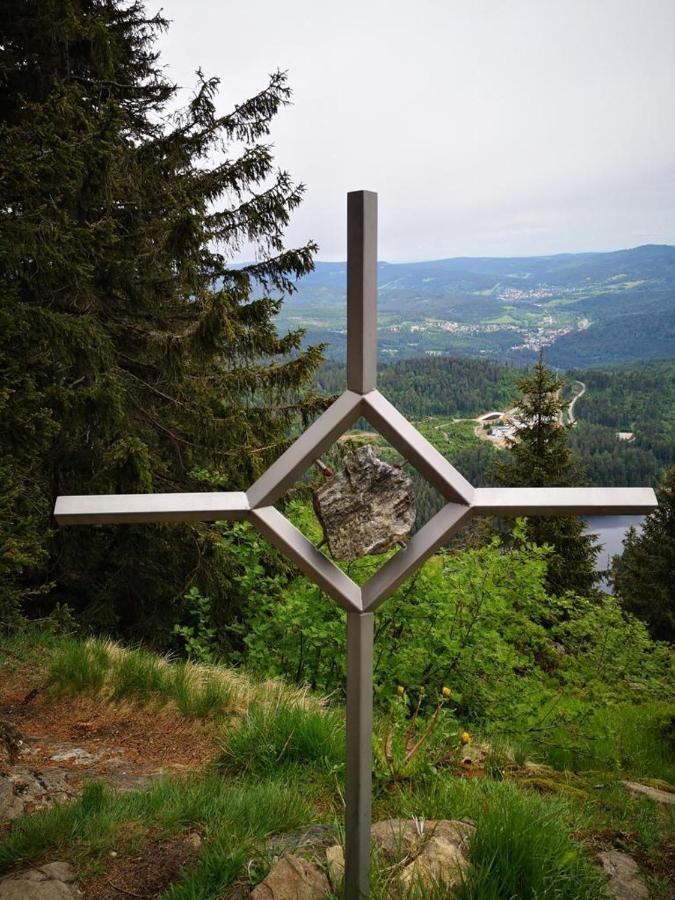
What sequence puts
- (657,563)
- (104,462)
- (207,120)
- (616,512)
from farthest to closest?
(657,563), (207,120), (104,462), (616,512)

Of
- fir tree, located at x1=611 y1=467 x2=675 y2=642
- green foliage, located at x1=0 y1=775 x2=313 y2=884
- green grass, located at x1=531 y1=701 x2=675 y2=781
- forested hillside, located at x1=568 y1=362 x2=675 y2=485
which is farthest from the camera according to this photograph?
forested hillside, located at x1=568 y1=362 x2=675 y2=485

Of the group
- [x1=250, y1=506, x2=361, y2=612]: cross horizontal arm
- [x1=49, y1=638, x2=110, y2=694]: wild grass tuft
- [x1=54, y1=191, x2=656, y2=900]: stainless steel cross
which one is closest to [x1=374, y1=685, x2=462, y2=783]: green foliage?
[x1=54, y1=191, x2=656, y2=900]: stainless steel cross

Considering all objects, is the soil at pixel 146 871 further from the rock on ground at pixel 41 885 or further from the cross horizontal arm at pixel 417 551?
the cross horizontal arm at pixel 417 551

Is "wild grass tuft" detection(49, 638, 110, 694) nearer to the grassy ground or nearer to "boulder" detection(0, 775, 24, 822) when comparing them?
the grassy ground

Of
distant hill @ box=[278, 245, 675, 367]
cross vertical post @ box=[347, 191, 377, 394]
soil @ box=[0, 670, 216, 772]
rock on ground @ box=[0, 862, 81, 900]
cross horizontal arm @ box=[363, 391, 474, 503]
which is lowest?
soil @ box=[0, 670, 216, 772]

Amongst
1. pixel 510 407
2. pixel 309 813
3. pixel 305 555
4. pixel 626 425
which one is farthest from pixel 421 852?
pixel 626 425

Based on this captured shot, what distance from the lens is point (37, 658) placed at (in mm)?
4355

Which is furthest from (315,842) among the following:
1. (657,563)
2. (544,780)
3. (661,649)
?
(657,563)

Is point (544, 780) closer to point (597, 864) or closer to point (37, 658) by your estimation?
point (597, 864)

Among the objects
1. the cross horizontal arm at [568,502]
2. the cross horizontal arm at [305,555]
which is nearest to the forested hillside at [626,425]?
the cross horizontal arm at [568,502]

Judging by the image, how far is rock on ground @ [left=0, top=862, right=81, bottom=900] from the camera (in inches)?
74.9

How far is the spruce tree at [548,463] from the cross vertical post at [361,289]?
46.2 ft

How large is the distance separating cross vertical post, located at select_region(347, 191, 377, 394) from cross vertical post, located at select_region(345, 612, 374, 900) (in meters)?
0.67

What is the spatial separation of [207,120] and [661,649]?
353 inches
